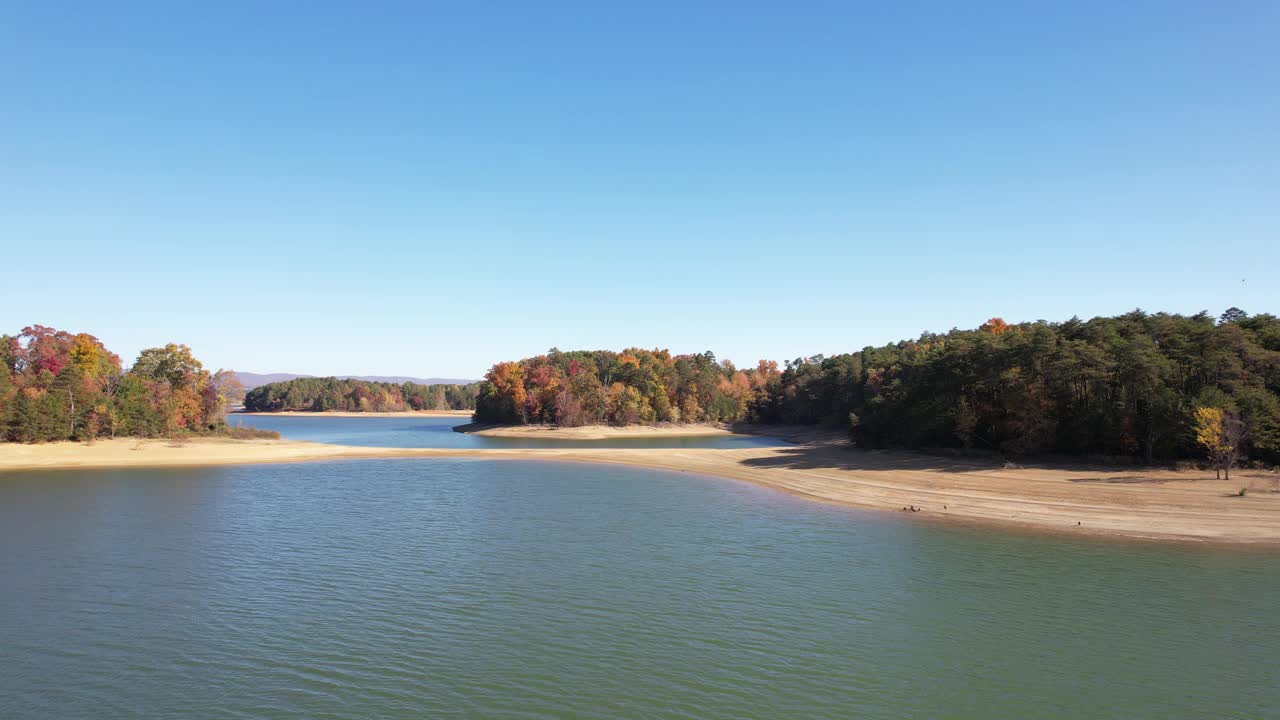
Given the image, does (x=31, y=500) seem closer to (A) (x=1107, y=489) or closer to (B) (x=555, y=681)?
(B) (x=555, y=681)

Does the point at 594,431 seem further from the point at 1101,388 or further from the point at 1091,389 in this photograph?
the point at 1101,388

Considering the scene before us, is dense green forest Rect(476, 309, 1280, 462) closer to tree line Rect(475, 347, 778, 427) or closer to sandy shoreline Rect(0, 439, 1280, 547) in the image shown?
sandy shoreline Rect(0, 439, 1280, 547)

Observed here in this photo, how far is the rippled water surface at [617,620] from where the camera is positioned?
15.4m

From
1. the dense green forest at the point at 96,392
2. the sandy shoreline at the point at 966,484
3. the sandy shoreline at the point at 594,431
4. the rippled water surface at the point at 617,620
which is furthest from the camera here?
the sandy shoreline at the point at 594,431

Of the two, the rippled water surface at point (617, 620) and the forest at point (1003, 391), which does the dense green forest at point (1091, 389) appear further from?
the rippled water surface at point (617, 620)

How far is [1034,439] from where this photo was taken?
173 ft

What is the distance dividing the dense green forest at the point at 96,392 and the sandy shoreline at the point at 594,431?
175ft

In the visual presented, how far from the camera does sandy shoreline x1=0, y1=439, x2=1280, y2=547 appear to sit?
33.9 meters

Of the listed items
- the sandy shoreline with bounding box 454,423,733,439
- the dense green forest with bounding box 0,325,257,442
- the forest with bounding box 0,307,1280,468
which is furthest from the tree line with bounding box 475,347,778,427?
the dense green forest with bounding box 0,325,257,442

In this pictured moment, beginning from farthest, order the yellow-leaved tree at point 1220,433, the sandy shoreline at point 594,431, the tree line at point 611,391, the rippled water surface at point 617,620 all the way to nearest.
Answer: the tree line at point 611,391, the sandy shoreline at point 594,431, the yellow-leaved tree at point 1220,433, the rippled water surface at point 617,620

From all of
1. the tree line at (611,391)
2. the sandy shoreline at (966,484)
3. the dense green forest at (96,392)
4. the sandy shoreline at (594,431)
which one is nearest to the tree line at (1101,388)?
the sandy shoreline at (966,484)

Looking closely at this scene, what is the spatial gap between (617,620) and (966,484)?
113 ft

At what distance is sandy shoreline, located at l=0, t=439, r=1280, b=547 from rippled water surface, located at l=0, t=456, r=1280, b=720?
4.55 meters

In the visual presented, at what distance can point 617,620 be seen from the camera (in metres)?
20.3
